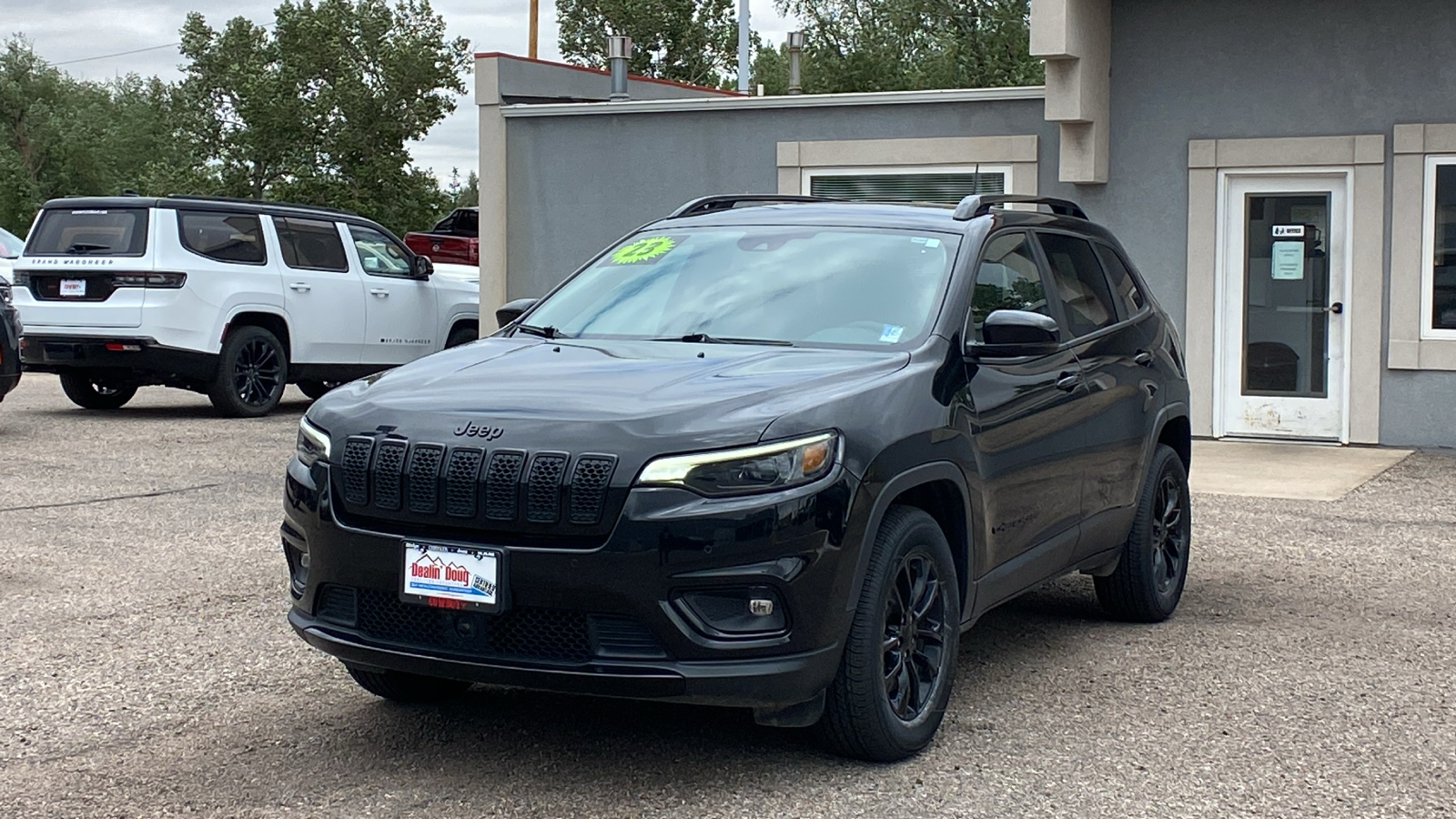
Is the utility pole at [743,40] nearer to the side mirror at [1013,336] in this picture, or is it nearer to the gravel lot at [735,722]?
the gravel lot at [735,722]

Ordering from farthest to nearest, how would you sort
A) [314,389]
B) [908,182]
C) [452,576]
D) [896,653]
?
1. [314,389]
2. [908,182]
3. [896,653]
4. [452,576]

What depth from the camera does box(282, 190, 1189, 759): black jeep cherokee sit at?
167 inches

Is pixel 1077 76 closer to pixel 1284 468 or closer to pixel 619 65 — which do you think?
pixel 1284 468

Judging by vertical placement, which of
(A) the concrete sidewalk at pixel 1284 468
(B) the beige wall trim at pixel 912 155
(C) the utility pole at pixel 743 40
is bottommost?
(A) the concrete sidewalk at pixel 1284 468

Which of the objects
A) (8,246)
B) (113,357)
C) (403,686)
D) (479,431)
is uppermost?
(8,246)

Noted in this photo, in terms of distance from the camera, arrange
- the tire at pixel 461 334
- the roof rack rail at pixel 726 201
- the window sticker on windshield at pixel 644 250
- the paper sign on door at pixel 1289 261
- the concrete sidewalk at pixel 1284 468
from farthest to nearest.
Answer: the tire at pixel 461 334, the paper sign on door at pixel 1289 261, the concrete sidewalk at pixel 1284 468, the roof rack rail at pixel 726 201, the window sticker on windshield at pixel 644 250

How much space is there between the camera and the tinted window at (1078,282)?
20.6 ft

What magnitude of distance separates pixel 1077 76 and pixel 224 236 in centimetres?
750

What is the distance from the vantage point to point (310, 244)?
1570 cm

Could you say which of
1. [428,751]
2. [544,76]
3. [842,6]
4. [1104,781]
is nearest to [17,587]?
[428,751]

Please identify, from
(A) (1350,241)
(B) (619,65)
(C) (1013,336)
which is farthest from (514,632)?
(B) (619,65)

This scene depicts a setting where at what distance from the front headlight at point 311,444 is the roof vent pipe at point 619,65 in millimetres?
13613

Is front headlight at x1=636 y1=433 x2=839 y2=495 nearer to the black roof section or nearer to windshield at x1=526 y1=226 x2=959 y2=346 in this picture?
windshield at x1=526 y1=226 x2=959 y2=346

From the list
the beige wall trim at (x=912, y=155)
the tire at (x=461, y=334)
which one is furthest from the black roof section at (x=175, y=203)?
the beige wall trim at (x=912, y=155)
